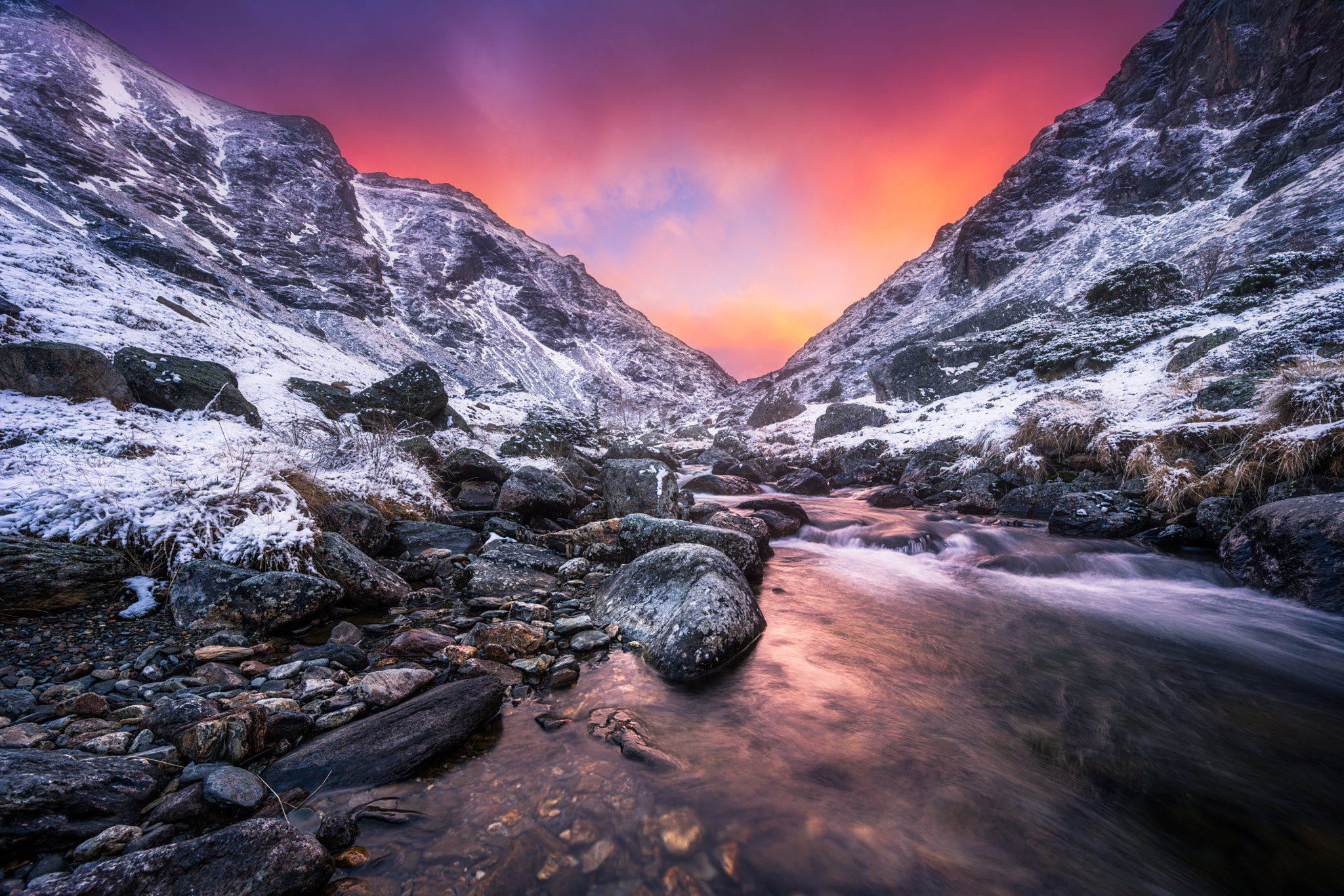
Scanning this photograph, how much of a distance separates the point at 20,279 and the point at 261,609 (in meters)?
14.2

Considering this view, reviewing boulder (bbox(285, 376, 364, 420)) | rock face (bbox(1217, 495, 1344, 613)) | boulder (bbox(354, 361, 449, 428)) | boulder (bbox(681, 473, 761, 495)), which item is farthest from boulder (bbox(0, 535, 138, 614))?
boulder (bbox(681, 473, 761, 495))

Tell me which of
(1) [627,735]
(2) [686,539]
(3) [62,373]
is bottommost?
(1) [627,735]

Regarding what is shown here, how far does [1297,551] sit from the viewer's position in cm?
468

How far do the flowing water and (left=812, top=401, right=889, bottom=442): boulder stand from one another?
15.7 m

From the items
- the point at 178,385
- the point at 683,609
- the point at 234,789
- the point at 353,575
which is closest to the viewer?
the point at 234,789

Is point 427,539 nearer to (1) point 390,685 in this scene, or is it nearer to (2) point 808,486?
(1) point 390,685

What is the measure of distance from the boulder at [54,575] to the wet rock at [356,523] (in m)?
1.78

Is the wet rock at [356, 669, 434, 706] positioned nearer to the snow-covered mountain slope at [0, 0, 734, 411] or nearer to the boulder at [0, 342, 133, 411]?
the boulder at [0, 342, 133, 411]

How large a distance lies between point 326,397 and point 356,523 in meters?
7.54

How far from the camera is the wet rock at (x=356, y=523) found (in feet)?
17.4

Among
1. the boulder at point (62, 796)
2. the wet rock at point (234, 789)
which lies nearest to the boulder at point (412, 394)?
the boulder at point (62, 796)

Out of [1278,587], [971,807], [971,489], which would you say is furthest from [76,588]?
[971,489]

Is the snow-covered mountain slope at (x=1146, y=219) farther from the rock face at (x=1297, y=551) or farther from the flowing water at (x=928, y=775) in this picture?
the flowing water at (x=928, y=775)

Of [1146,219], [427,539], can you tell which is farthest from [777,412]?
[1146,219]
